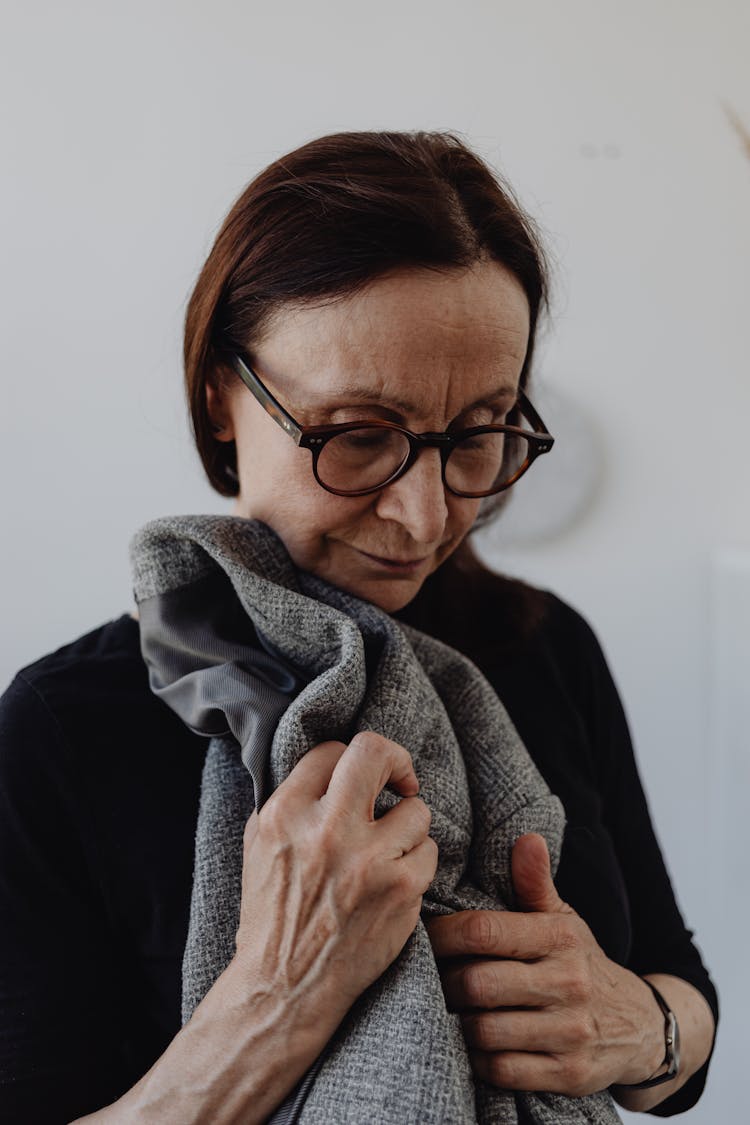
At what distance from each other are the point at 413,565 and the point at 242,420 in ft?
0.71

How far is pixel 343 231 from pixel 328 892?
54 cm

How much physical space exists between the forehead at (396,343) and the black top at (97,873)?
32 centimetres

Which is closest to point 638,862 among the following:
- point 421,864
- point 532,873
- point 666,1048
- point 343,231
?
point 666,1048

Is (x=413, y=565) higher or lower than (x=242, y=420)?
lower

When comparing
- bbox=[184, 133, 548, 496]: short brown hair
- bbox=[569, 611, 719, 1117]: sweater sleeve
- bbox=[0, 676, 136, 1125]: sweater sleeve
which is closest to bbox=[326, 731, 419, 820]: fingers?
bbox=[0, 676, 136, 1125]: sweater sleeve

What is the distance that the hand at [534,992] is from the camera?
0.75 metres

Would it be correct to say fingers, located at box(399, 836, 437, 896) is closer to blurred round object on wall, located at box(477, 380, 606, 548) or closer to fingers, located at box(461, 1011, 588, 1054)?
fingers, located at box(461, 1011, 588, 1054)

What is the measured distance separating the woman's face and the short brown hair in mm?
19

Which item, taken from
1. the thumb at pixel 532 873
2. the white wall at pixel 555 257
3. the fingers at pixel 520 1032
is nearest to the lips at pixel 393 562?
the thumb at pixel 532 873

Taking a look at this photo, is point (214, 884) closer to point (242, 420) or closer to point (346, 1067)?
point (346, 1067)

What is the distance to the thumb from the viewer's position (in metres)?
0.81

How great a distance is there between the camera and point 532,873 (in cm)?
81

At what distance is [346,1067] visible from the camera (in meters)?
0.67

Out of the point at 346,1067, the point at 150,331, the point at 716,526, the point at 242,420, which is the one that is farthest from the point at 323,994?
the point at 716,526
